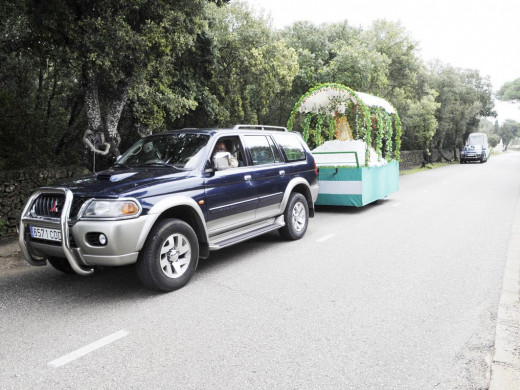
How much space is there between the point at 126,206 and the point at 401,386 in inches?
122

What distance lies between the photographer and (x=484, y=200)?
41.6 feet

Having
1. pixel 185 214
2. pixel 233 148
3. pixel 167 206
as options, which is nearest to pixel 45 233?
pixel 167 206

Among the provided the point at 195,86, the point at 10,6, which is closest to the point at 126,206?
the point at 10,6

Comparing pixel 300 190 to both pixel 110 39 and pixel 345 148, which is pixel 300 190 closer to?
pixel 110 39

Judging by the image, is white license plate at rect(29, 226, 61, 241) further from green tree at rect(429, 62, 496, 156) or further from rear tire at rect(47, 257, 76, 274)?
green tree at rect(429, 62, 496, 156)

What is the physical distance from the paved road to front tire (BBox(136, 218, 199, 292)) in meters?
0.17

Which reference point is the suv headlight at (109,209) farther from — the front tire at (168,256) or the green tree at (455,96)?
the green tree at (455,96)

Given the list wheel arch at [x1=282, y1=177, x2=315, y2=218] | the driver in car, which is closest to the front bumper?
the driver in car

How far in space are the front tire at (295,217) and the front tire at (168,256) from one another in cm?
244

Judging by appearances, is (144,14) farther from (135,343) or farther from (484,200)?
(484,200)

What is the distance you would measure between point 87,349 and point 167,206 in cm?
177

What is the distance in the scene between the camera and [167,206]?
15.9 feet

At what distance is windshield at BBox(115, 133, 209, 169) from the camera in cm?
575

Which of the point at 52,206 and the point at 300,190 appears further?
the point at 300,190
